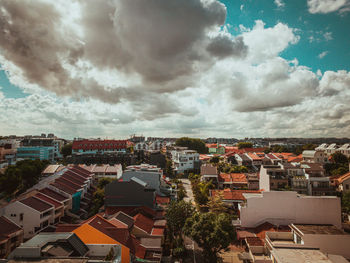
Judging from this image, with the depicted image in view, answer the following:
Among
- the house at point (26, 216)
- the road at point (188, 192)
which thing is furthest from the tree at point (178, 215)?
the house at point (26, 216)

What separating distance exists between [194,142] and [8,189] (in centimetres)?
7752

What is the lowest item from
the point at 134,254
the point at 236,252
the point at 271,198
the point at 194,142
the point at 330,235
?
the point at 236,252

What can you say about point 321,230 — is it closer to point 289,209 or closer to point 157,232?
point 289,209

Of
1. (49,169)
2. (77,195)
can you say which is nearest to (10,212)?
(77,195)

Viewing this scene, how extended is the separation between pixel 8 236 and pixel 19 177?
623 inches

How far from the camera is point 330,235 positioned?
19.0 m

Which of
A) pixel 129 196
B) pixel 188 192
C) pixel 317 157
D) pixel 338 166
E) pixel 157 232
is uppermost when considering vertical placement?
pixel 317 157

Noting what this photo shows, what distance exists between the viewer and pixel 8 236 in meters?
20.9

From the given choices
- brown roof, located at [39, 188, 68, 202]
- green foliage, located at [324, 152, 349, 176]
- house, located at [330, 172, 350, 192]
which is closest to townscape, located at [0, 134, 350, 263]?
brown roof, located at [39, 188, 68, 202]

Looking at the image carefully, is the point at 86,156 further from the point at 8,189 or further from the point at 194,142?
the point at 194,142

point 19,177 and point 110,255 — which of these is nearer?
point 110,255

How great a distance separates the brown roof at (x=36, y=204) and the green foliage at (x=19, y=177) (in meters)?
8.68

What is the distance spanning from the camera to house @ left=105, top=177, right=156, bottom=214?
97.6ft

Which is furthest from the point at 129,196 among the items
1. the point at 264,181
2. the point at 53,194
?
the point at 264,181
